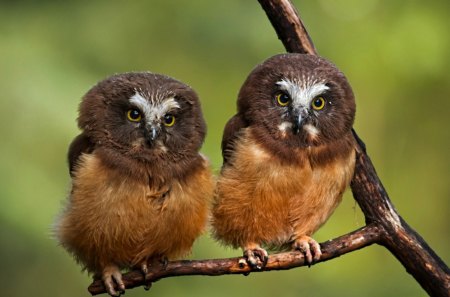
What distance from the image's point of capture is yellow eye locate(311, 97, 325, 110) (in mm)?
5797

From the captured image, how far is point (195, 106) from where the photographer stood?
5.57 meters

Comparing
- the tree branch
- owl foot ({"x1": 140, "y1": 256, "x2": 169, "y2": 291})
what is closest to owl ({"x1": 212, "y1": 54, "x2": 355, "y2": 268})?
the tree branch

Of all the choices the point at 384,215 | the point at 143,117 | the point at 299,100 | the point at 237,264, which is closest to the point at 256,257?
the point at 237,264

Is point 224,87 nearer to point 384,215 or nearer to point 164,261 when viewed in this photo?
point 164,261

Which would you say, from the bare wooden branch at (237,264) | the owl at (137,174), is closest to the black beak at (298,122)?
the owl at (137,174)

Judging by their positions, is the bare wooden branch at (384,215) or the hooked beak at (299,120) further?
the hooked beak at (299,120)

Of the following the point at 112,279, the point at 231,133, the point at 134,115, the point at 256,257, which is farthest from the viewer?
the point at 231,133

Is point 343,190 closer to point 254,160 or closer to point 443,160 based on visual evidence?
point 254,160

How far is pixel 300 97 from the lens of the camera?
5.70 meters

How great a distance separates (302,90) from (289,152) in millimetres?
305

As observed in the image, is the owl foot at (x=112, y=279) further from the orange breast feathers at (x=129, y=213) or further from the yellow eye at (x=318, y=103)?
the yellow eye at (x=318, y=103)

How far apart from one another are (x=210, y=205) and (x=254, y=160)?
1.16 feet

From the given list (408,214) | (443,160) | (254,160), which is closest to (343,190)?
(254,160)

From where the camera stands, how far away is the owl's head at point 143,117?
5379 mm
